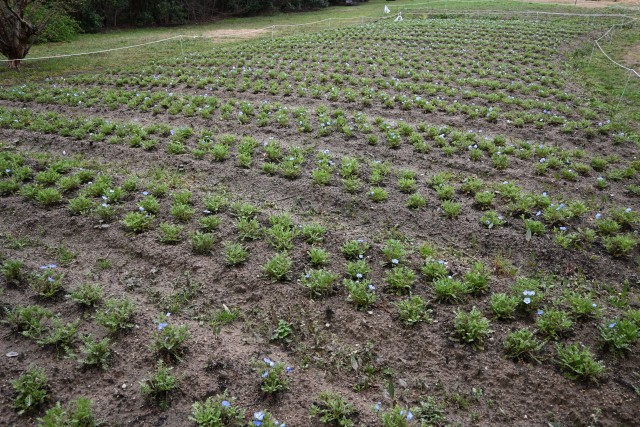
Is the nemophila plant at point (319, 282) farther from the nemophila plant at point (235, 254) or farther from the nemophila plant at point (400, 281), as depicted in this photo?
the nemophila plant at point (235, 254)

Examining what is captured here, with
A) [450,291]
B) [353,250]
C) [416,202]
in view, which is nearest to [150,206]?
[353,250]

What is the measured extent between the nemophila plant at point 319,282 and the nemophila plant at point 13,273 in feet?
10.2

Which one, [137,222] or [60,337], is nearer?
[60,337]

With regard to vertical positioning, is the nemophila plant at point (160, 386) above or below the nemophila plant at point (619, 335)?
above

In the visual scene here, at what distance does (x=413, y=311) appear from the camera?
13.9 feet

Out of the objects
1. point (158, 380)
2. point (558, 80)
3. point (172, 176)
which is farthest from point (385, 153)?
point (558, 80)

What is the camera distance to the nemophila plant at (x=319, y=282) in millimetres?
4531

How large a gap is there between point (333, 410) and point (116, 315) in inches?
90.3

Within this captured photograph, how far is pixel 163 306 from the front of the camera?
171 inches

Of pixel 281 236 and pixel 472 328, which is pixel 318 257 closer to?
pixel 281 236

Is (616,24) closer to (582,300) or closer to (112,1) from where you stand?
(582,300)

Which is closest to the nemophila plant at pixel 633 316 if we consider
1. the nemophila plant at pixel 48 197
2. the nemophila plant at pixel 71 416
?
the nemophila plant at pixel 71 416

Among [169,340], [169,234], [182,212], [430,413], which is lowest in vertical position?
[430,413]

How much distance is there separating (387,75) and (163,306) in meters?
11.0
